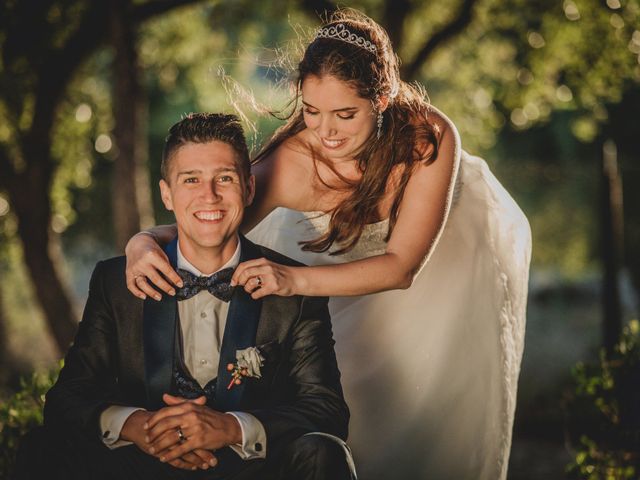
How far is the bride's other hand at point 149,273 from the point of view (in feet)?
9.25

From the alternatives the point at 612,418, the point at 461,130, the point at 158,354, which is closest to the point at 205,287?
the point at 158,354

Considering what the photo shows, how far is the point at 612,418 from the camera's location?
4512 millimetres

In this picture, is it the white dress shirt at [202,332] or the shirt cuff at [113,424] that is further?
the white dress shirt at [202,332]

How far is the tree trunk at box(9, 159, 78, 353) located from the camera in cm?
875

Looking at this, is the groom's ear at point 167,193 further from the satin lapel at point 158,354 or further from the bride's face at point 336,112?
the bride's face at point 336,112

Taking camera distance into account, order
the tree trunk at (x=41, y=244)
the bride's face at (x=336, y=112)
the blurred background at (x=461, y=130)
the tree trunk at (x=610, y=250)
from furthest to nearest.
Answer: the tree trunk at (x=41, y=244) → the tree trunk at (x=610, y=250) → the blurred background at (x=461, y=130) → the bride's face at (x=336, y=112)

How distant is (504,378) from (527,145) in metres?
17.8

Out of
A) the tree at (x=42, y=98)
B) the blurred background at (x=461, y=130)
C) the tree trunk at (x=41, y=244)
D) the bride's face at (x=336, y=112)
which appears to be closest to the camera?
the bride's face at (x=336, y=112)

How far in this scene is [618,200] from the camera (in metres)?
7.03

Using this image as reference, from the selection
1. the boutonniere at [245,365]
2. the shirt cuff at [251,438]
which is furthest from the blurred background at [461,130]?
the shirt cuff at [251,438]

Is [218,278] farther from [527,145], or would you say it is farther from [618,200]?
[527,145]

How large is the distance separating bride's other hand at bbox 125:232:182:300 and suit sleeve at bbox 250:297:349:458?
0.45 meters

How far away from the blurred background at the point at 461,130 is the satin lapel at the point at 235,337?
102cm

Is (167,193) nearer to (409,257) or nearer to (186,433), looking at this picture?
(186,433)
